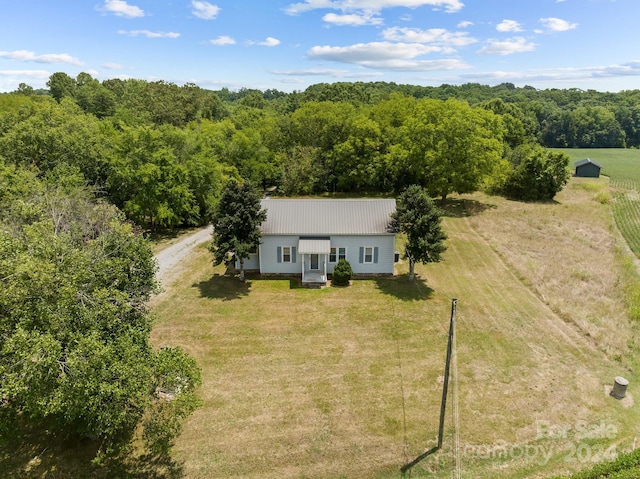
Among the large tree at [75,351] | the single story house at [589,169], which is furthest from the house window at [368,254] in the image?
the single story house at [589,169]

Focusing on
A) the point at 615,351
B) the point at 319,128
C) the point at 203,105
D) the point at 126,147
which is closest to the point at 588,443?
the point at 615,351

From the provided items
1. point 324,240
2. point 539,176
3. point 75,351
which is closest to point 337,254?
point 324,240

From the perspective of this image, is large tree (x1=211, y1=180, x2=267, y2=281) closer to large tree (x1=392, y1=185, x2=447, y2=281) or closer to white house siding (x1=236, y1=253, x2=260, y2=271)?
white house siding (x1=236, y1=253, x2=260, y2=271)

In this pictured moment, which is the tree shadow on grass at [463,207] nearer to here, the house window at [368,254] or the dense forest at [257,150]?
the dense forest at [257,150]

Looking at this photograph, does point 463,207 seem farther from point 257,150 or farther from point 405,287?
point 257,150

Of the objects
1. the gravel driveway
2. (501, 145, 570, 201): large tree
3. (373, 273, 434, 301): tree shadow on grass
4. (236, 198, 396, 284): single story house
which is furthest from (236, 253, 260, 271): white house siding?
(501, 145, 570, 201): large tree
